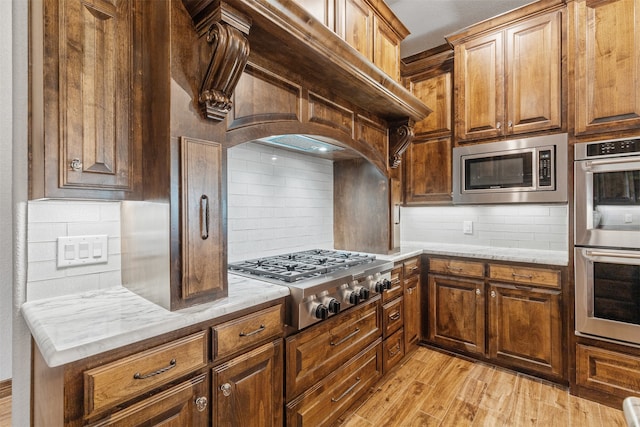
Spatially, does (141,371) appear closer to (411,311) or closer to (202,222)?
(202,222)

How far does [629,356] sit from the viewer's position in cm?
199

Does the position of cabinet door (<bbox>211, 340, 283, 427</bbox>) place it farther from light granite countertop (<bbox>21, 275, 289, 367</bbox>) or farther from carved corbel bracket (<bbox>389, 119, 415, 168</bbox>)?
carved corbel bracket (<bbox>389, 119, 415, 168</bbox>)

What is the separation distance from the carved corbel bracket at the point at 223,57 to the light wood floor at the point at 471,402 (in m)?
1.96

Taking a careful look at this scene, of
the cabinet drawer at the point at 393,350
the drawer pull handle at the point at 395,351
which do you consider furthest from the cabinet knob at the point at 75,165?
the drawer pull handle at the point at 395,351

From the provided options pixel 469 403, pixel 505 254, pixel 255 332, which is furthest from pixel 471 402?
pixel 255 332

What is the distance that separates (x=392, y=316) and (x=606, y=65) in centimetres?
231

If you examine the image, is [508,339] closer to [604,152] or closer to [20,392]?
[604,152]

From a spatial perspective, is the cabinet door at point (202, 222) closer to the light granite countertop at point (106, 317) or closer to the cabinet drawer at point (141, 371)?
the light granite countertop at point (106, 317)

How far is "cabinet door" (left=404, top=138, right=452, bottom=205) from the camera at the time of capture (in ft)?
9.75

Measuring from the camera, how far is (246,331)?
133 centimetres

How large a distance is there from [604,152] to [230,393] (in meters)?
2.69

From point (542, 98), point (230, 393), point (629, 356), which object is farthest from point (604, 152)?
point (230, 393)

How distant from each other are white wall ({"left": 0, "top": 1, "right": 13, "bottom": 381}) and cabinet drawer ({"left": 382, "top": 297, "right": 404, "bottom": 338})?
2302mm

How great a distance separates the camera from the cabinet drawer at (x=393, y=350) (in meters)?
2.32
